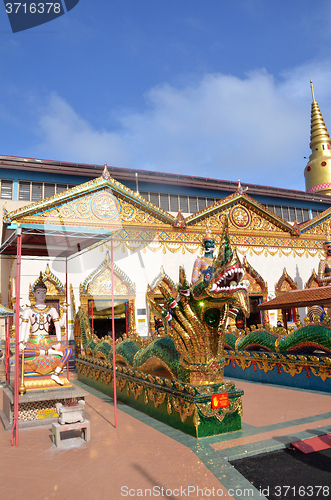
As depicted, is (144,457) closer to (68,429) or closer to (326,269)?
(68,429)

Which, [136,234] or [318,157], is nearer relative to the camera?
[136,234]

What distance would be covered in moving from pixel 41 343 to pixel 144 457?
3636 millimetres

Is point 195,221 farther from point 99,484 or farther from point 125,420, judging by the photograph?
point 99,484

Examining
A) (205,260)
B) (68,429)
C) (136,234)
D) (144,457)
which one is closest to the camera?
(144,457)

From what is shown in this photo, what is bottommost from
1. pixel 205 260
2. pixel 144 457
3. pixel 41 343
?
pixel 144 457

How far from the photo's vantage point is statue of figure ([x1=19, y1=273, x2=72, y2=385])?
6.80m

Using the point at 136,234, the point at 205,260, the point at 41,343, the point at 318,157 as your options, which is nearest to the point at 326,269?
the point at 136,234

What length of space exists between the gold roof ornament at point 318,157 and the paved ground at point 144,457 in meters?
26.3

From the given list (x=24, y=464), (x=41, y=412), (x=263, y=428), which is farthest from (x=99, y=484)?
(x=41, y=412)

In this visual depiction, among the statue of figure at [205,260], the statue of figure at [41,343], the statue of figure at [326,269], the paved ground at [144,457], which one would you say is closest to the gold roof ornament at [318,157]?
the statue of figure at [326,269]

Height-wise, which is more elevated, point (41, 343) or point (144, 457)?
point (41, 343)

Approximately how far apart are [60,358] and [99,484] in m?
3.70

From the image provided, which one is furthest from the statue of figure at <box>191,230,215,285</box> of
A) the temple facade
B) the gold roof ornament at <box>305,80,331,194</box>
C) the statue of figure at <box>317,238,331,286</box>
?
the gold roof ornament at <box>305,80,331,194</box>

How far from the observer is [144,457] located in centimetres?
423
